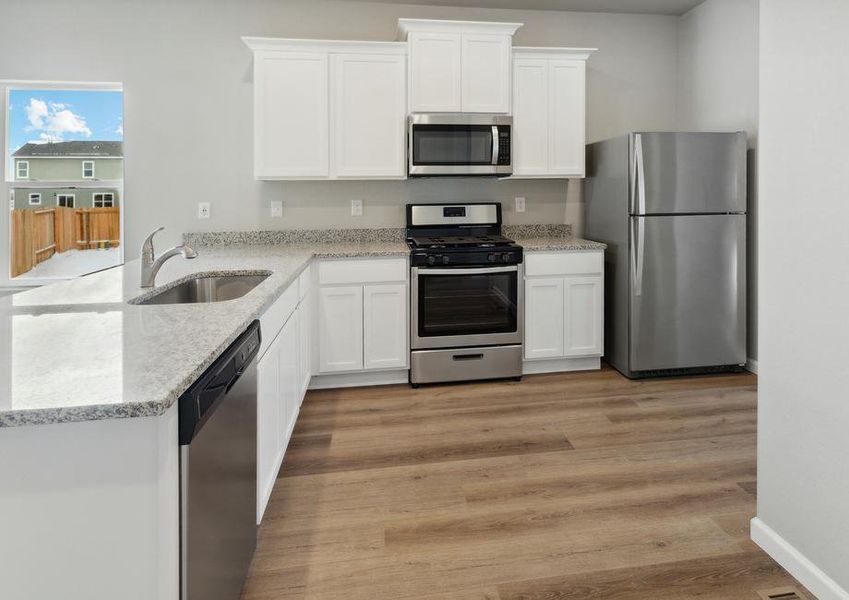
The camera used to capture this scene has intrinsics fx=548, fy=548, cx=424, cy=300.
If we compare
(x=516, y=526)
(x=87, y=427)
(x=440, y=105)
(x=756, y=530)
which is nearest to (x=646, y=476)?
(x=756, y=530)

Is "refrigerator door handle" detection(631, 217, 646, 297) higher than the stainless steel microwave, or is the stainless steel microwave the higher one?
the stainless steel microwave

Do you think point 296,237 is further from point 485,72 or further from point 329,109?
point 485,72

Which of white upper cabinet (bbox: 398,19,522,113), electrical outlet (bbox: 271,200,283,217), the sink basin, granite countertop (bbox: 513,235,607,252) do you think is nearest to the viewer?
the sink basin

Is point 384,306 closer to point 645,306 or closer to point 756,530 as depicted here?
point 645,306

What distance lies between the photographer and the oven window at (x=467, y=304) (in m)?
3.59

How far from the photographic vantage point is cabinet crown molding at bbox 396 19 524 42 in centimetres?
356

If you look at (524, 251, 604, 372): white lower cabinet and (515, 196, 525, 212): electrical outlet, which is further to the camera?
(515, 196, 525, 212): electrical outlet

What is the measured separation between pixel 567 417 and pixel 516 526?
3.83ft

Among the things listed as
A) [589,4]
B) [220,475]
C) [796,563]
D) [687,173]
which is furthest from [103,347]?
[589,4]

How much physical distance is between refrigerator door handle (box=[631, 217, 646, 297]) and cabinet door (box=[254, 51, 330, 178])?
210 centimetres

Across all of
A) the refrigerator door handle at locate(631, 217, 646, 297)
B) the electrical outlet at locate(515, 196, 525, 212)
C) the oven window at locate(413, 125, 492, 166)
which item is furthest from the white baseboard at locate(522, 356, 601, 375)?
the oven window at locate(413, 125, 492, 166)

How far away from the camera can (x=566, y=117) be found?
3916 mm

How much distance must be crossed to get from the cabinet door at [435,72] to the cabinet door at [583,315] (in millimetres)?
1484

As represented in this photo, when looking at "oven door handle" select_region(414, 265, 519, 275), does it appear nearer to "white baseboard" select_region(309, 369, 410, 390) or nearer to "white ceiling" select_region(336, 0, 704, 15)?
"white baseboard" select_region(309, 369, 410, 390)
